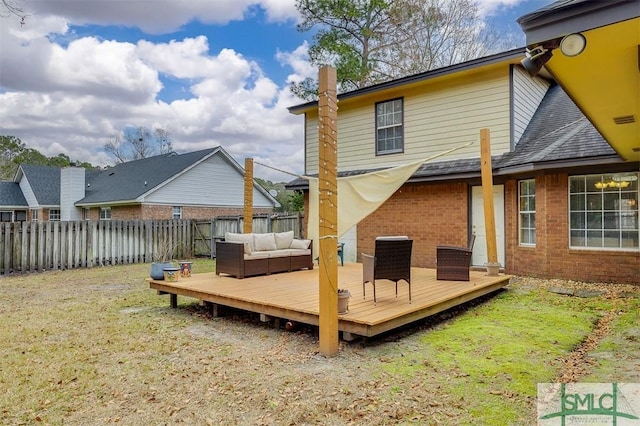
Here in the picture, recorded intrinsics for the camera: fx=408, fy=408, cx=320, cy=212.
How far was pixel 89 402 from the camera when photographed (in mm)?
3391

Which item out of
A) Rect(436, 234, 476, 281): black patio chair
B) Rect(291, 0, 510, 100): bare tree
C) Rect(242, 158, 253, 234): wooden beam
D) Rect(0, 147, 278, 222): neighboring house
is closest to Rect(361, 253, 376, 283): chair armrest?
Rect(436, 234, 476, 281): black patio chair

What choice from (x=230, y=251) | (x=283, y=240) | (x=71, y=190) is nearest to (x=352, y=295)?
(x=230, y=251)

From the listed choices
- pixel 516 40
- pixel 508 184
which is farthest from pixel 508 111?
pixel 516 40

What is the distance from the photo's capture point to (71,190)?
23.3m

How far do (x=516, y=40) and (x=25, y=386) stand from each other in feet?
67.9

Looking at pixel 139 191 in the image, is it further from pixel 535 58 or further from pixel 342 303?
pixel 535 58

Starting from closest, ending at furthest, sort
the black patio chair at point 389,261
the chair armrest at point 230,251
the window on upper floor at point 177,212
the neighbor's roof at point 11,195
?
the black patio chair at point 389,261 < the chair armrest at point 230,251 < the window on upper floor at point 177,212 < the neighbor's roof at point 11,195

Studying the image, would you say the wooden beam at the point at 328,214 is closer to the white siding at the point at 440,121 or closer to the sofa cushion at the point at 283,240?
the sofa cushion at the point at 283,240

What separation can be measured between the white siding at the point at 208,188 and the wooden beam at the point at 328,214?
58.0 feet

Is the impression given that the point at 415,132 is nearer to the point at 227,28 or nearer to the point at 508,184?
the point at 508,184

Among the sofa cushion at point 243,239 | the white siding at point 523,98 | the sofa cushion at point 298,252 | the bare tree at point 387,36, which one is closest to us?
the sofa cushion at point 243,239

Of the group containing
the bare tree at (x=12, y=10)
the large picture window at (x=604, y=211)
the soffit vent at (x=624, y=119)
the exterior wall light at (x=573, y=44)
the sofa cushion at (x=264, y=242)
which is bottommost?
the sofa cushion at (x=264, y=242)

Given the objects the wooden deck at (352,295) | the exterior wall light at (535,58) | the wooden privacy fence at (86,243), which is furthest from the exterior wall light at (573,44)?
the wooden privacy fence at (86,243)

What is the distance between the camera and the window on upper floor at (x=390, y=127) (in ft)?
36.7
